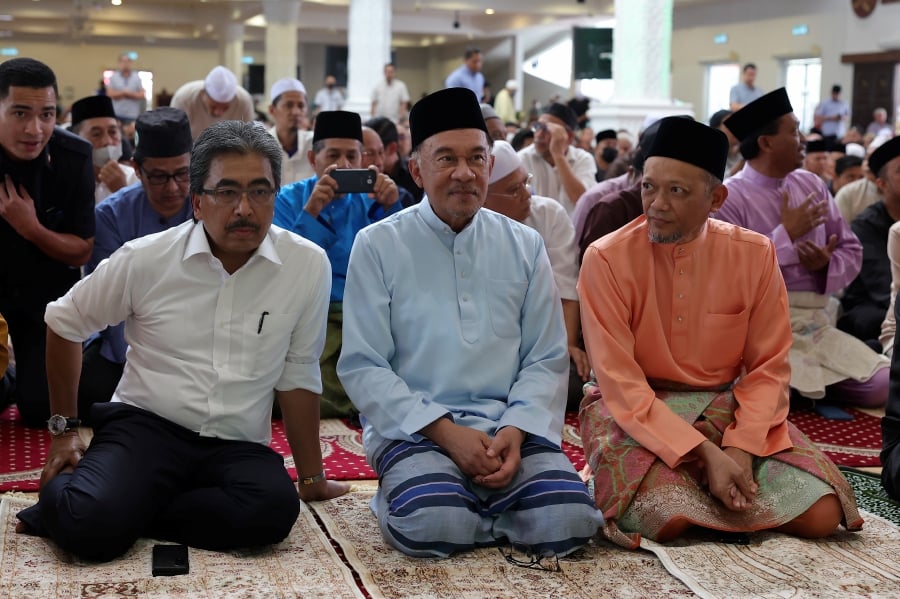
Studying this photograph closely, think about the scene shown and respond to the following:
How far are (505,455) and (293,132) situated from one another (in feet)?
11.4

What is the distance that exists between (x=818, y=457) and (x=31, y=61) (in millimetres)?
2649

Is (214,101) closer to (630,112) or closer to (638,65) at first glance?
(630,112)

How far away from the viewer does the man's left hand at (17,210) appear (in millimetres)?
3666

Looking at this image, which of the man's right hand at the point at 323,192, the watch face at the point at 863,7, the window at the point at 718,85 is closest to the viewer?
the man's right hand at the point at 323,192

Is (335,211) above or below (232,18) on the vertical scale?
below

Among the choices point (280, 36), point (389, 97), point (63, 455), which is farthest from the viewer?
point (280, 36)

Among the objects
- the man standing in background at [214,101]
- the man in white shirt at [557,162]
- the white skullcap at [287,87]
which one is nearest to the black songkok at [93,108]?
the man standing in background at [214,101]

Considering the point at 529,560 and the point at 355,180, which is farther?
the point at 355,180

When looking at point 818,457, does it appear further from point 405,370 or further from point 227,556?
point 227,556

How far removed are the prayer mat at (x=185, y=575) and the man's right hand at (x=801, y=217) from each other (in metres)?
2.35

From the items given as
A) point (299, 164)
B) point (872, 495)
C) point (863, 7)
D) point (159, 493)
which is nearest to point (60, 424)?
point (159, 493)

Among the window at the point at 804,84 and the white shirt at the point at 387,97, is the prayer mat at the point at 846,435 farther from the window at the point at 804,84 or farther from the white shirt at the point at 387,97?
the window at the point at 804,84

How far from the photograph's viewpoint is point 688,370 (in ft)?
9.36

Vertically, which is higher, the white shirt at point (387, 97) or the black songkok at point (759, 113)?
the white shirt at point (387, 97)
